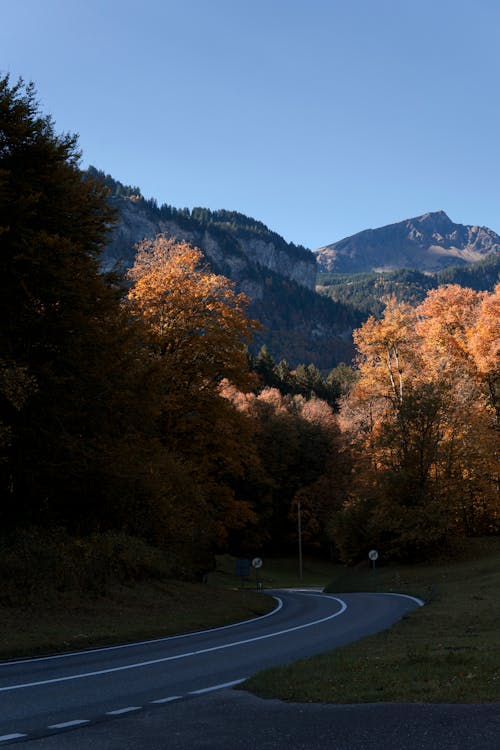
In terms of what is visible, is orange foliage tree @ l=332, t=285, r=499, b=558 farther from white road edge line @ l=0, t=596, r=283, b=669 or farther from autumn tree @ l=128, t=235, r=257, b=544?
white road edge line @ l=0, t=596, r=283, b=669

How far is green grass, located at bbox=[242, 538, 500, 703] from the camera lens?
845cm

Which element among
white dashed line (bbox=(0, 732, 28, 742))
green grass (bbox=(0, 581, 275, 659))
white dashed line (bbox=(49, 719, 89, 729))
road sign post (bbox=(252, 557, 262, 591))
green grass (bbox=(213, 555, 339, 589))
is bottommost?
green grass (bbox=(213, 555, 339, 589))

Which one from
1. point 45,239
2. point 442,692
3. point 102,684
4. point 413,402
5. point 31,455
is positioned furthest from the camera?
point 413,402

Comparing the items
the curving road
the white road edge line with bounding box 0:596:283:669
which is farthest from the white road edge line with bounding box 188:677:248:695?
the white road edge line with bounding box 0:596:283:669

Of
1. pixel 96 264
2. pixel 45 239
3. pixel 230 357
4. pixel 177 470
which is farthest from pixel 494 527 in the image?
pixel 45 239

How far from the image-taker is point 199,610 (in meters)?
23.9

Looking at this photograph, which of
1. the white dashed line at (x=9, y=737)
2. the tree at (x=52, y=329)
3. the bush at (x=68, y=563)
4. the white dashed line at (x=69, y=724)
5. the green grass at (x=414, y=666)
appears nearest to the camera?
the white dashed line at (x=9, y=737)

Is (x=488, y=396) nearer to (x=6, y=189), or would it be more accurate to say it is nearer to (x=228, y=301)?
(x=228, y=301)

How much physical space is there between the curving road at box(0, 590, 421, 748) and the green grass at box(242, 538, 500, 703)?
1.13 meters

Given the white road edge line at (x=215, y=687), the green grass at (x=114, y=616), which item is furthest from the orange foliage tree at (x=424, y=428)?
the white road edge line at (x=215, y=687)

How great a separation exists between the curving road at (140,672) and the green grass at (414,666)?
1.13 m

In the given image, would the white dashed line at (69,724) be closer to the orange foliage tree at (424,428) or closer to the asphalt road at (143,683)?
the asphalt road at (143,683)

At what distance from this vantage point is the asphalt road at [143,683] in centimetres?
750

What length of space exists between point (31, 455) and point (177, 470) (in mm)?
5790
